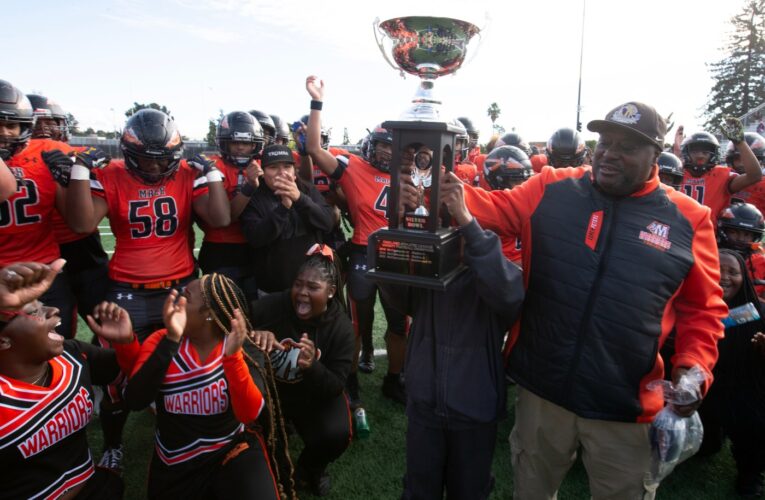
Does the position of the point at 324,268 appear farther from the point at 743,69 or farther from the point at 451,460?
the point at 743,69

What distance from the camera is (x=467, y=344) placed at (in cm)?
235

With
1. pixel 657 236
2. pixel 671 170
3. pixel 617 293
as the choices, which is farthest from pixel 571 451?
pixel 671 170

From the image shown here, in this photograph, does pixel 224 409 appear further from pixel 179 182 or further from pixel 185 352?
pixel 179 182

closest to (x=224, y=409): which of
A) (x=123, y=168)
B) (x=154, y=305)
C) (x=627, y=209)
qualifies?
(x=154, y=305)

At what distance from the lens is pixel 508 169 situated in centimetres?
404

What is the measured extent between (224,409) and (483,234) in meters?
1.73

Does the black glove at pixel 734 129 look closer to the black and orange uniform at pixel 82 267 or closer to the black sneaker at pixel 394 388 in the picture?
the black sneaker at pixel 394 388

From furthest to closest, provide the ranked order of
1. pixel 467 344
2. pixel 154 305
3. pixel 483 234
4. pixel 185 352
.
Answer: pixel 154 305 → pixel 185 352 → pixel 467 344 → pixel 483 234

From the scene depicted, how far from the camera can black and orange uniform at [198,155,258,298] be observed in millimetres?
4086

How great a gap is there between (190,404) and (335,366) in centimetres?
98

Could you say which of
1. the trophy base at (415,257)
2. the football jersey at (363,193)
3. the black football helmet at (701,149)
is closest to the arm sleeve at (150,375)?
the trophy base at (415,257)

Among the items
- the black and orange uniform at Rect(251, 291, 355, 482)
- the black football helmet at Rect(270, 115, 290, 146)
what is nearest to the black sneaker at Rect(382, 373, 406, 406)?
the black and orange uniform at Rect(251, 291, 355, 482)

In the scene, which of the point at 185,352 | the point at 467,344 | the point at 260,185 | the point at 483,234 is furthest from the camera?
the point at 260,185

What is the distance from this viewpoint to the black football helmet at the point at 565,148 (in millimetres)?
5320
